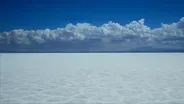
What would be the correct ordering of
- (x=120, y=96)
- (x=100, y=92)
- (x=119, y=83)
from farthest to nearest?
(x=119, y=83)
(x=100, y=92)
(x=120, y=96)

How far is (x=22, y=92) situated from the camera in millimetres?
3334

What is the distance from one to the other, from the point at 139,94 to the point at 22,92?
60.2 inches

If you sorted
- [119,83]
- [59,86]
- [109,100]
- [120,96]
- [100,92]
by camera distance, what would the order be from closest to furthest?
[109,100] → [120,96] → [100,92] → [59,86] → [119,83]

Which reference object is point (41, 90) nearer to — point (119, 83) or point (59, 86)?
point (59, 86)

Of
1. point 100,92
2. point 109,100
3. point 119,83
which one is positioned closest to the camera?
point 109,100

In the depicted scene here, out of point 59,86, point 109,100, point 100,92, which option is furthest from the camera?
point 59,86

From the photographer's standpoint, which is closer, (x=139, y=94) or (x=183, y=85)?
(x=139, y=94)

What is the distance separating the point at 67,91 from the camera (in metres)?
3.41

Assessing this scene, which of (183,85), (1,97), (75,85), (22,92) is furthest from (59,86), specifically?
(183,85)

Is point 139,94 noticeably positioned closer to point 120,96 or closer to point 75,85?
point 120,96

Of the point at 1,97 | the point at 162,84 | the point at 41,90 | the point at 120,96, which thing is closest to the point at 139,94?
the point at 120,96

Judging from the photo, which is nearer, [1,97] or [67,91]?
[1,97]

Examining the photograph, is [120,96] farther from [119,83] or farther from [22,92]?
[22,92]

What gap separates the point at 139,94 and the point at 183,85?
3.23ft
